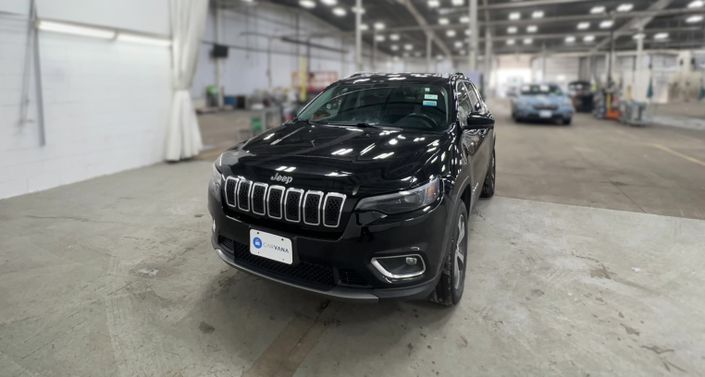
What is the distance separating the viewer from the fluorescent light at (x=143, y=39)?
6.06m

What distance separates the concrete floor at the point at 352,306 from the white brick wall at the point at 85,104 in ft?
2.93

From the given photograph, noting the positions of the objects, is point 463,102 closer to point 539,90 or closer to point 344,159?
point 344,159

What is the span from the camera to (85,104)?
565cm

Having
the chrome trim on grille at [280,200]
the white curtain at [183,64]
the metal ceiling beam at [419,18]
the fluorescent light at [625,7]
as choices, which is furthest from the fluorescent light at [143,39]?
the fluorescent light at [625,7]

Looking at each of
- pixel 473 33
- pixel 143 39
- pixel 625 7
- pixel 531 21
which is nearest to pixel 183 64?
pixel 143 39

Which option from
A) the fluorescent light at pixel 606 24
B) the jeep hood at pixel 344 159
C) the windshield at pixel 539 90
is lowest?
the jeep hood at pixel 344 159

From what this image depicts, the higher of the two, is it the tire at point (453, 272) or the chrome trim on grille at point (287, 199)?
the chrome trim on grille at point (287, 199)

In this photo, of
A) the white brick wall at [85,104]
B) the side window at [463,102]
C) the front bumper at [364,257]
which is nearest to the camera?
the front bumper at [364,257]

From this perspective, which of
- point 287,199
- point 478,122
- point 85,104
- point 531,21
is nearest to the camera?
point 287,199

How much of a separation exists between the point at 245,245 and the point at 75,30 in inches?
195

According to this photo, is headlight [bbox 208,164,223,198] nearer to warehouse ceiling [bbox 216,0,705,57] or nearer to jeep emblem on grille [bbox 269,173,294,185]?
jeep emblem on grille [bbox 269,173,294,185]

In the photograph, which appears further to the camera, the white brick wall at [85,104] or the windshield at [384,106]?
the white brick wall at [85,104]

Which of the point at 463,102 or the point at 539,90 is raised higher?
the point at 539,90

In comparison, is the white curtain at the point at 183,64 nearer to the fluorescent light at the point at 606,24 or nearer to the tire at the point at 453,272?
the tire at the point at 453,272
